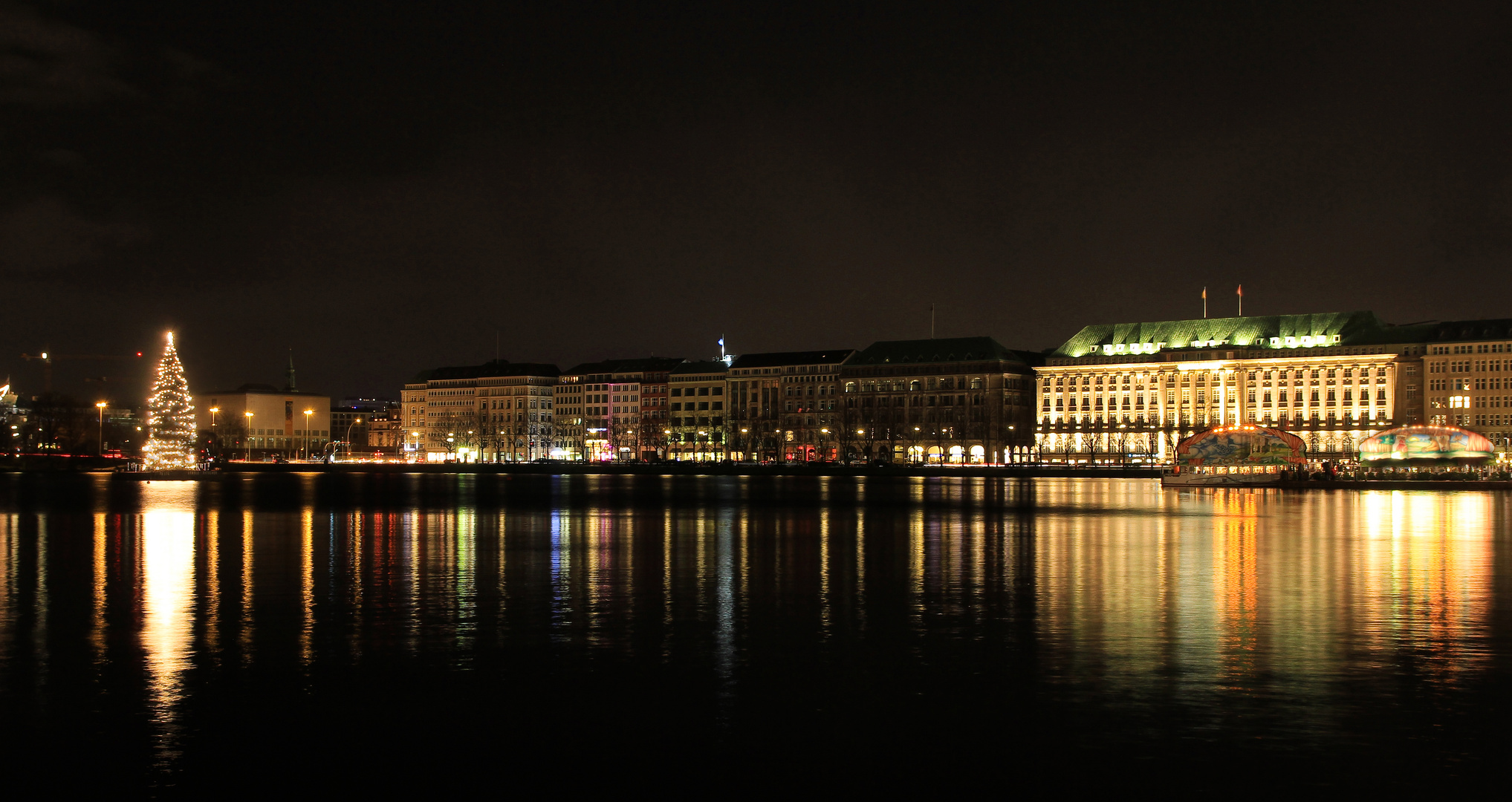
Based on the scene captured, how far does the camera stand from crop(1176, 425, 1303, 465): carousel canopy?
95.5 metres

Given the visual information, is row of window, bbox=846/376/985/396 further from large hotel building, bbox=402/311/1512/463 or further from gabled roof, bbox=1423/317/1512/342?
gabled roof, bbox=1423/317/1512/342

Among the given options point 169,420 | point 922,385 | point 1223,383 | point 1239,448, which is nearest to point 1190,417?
point 1223,383

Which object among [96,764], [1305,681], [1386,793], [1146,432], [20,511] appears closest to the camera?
[1386,793]

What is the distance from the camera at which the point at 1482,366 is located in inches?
6294

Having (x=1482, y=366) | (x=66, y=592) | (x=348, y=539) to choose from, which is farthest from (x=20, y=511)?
(x=1482, y=366)

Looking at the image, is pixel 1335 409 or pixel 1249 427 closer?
pixel 1249 427

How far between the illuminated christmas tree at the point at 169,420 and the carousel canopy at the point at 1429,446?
3668 inches

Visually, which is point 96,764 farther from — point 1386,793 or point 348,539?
point 348,539

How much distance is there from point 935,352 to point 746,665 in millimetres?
175327

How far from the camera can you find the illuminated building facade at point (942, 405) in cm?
18100

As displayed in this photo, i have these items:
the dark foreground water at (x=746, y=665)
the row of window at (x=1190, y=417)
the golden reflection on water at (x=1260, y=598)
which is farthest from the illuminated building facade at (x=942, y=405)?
the dark foreground water at (x=746, y=665)

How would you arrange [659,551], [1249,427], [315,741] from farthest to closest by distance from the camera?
[1249,427]
[659,551]
[315,741]

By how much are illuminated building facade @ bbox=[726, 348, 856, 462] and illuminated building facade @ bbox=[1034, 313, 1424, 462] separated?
100ft

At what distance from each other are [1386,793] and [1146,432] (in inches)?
6904
